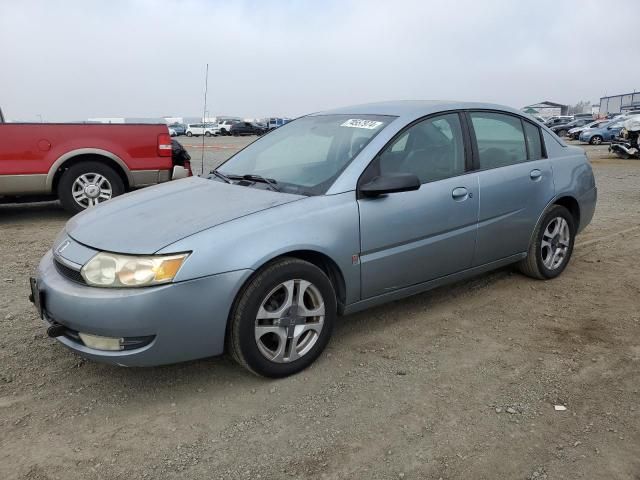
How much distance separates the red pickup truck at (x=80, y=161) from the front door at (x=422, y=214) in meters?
4.09

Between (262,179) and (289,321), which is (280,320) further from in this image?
(262,179)

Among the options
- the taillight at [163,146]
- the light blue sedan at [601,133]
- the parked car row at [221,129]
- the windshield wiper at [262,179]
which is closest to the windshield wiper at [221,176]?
the windshield wiper at [262,179]

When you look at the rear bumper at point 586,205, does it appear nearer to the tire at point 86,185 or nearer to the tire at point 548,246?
the tire at point 548,246

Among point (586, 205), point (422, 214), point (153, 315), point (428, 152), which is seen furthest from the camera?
point (586, 205)

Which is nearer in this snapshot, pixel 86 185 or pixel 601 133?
pixel 86 185

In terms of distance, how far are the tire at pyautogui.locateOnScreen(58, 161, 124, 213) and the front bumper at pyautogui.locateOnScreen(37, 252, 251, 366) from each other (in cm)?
456

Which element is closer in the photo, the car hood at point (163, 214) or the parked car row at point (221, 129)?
the car hood at point (163, 214)

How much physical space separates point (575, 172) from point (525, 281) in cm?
105

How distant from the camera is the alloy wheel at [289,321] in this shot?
299 cm

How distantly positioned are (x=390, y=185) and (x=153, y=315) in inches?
59.5

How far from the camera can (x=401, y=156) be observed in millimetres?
3609

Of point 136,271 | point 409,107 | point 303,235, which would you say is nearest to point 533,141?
point 409,107

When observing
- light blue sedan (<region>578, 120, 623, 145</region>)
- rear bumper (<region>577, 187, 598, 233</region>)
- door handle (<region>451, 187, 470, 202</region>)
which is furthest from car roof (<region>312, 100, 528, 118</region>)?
light blue sedan (<region>578, 120, 623, 145</region>)

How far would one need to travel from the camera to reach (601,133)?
27344mm
